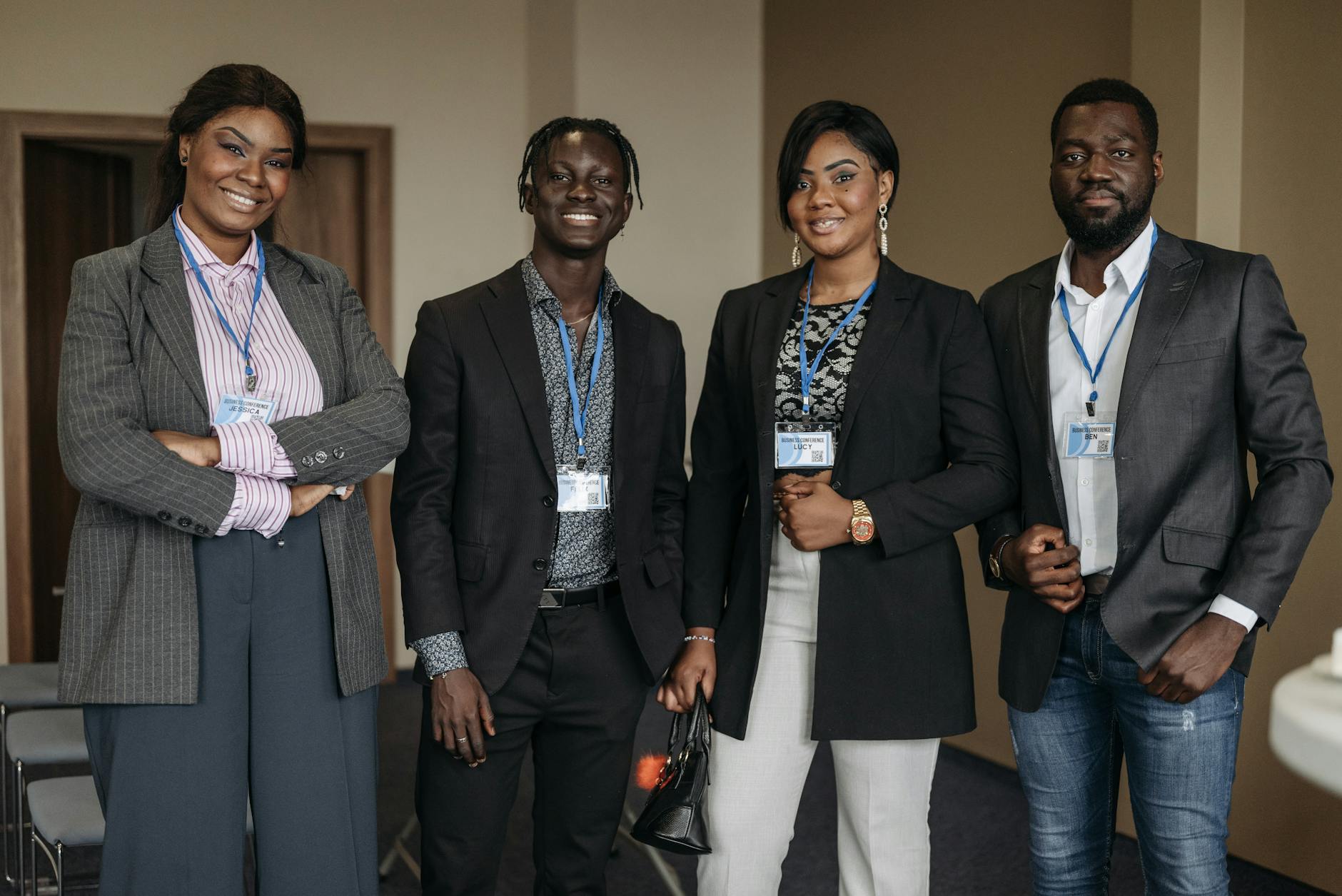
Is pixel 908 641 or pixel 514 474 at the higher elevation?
pixel 514 474

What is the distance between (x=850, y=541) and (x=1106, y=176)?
0.82 metres

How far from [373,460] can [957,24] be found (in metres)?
3.36

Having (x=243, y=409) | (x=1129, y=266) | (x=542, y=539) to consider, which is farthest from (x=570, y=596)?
(x=1129, y=266)

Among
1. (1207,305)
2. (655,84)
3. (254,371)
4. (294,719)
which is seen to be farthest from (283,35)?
(1207,305)

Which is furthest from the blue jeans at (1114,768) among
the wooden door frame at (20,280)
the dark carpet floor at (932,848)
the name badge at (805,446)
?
the wooden door frame at (20,280)

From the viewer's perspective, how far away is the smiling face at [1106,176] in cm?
215

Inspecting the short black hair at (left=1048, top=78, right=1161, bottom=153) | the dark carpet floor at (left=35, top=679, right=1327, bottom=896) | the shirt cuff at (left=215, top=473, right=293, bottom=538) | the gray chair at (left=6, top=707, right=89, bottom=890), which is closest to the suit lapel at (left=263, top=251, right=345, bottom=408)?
the shirt cuff at (left=215, top=473, right=293, bottom=538)

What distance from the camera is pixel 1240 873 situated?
337cm

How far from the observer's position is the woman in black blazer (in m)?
2.17

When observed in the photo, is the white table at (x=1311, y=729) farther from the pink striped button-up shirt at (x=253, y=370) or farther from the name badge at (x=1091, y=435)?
the pink striped button-up shirt at (x=253, y=370)

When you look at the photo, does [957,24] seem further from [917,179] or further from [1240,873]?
[1240,873]

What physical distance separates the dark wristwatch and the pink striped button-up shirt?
4.27 ft

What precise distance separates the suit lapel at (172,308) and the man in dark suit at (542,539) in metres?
0.42

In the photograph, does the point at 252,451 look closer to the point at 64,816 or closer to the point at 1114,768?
the point at 64,816
